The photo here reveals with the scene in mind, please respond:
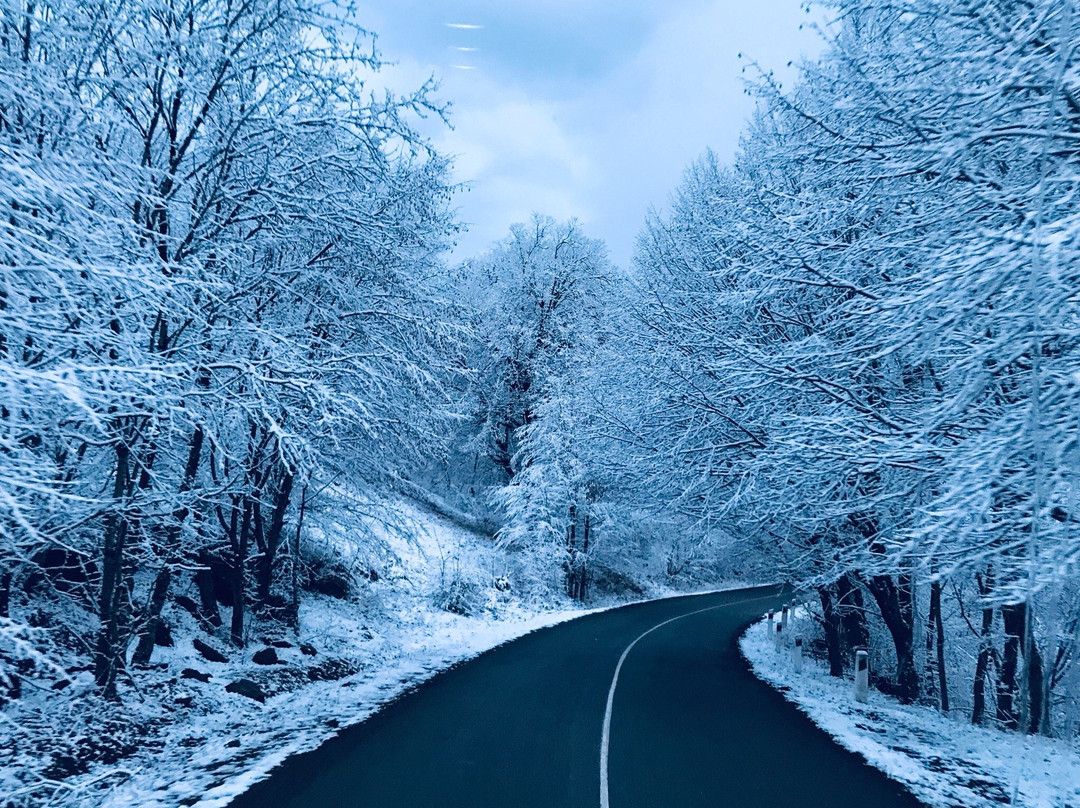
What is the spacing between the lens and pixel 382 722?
8164 mm

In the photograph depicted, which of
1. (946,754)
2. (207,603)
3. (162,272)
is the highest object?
(162,272)

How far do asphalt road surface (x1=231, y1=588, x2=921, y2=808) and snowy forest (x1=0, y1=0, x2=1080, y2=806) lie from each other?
224 centimetres

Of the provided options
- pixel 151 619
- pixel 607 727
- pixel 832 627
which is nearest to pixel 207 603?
pixel 151 619

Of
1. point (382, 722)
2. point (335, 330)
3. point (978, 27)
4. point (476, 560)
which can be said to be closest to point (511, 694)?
point (382, 722)

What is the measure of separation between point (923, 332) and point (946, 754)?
17.6 ft

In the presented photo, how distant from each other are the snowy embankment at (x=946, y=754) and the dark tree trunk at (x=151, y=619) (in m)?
8.97

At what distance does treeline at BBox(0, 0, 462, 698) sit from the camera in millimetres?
4996

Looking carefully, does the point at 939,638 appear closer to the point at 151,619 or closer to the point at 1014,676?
the point at 1014,676

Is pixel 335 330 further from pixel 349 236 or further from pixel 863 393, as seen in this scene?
pixel 863 393

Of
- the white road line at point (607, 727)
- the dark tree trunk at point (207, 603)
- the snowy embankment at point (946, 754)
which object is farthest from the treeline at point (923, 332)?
the dark tree trunk at point (207, 603)

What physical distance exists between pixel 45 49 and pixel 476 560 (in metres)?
21.2

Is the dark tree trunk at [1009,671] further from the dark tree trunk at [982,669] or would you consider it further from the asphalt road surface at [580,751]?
the asphalt road surface at [580,751]

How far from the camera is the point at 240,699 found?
879 cm

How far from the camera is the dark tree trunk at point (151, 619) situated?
8.30 metres
